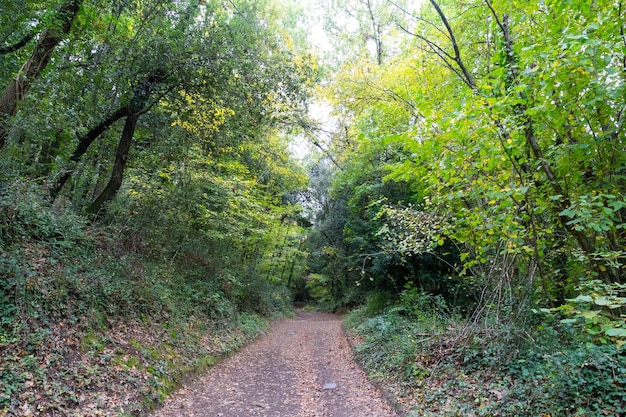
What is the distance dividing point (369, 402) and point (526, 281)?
3610 millimetres

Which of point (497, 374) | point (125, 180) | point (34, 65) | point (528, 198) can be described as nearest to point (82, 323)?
point (34, 65)

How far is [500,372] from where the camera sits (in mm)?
5465

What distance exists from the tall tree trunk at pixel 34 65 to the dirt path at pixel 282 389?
5832 millimetres

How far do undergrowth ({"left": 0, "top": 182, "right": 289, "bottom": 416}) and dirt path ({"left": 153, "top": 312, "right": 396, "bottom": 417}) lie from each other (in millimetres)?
455

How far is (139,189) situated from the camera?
33.9 feet

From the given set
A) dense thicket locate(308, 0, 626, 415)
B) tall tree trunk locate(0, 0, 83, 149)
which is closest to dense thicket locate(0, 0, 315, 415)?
tall tree trunk locate(0, 0, 83, 149)

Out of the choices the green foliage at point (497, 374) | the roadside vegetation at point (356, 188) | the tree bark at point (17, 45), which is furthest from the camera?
the tree bark at point (17, 45)

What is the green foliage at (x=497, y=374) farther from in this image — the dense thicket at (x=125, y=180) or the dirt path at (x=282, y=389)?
the dense thicket at (x=125, y=180)

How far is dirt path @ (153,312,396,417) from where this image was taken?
6059mm

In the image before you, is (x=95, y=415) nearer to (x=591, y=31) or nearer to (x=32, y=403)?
(x=32, y=403)

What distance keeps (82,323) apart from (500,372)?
6710 mm

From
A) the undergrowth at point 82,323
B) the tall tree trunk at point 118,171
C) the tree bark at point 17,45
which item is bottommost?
the undergrowth at point 82,323

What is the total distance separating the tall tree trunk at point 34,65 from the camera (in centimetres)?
626

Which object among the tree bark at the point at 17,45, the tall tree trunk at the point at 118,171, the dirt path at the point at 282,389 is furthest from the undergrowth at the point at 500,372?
the tree bark at the point at 17,45
